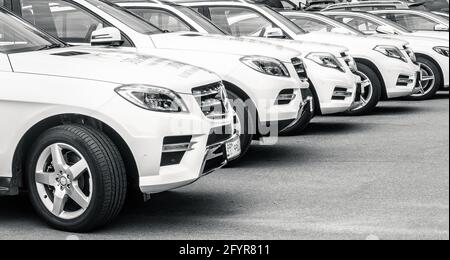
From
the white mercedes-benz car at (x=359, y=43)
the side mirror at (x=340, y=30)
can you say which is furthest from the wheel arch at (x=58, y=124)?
the side mirror at (x=340, y=30)

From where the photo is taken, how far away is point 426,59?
15.7 meters

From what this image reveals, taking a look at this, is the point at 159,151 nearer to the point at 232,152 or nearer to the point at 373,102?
the point at 232,152

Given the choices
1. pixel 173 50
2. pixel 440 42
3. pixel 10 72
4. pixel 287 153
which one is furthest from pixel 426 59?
pixel 10 72

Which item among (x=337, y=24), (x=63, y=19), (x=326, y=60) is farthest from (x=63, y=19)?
(x=337, y=24)

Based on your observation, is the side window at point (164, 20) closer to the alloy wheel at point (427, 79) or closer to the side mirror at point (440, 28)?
the alloy wheel at point (427, 79)

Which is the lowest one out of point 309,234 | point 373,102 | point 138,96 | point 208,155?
point 373,102

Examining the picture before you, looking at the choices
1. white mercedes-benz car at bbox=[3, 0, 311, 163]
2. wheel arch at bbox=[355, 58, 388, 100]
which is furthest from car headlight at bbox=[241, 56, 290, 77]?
wheel arch at bbox=[355, 58, 388, 100]

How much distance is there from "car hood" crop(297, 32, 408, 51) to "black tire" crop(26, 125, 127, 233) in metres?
7.13

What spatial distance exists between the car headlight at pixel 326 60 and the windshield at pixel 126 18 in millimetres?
2695

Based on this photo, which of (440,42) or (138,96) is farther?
(440,42)

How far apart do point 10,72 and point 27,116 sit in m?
0.33

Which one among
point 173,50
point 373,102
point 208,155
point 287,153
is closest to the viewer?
point 208,155

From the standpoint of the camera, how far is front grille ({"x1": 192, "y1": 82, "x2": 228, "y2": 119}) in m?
6.61

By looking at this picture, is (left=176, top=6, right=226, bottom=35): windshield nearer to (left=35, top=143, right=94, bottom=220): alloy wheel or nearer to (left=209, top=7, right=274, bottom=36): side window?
(left=209, top=7, right=274, bottom=36): side window
